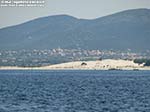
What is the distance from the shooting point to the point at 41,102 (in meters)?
82.1

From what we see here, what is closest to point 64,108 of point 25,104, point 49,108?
point 49,108

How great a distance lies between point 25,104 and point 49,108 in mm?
5857

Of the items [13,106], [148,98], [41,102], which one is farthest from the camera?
[148,98]

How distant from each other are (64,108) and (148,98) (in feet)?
60.4

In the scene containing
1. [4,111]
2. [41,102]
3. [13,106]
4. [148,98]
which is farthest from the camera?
[148,98]

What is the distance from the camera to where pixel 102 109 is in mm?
73625

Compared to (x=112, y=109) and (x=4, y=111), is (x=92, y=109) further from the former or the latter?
(x=4, y=111)

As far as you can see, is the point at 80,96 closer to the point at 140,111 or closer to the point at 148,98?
the point at 148,98

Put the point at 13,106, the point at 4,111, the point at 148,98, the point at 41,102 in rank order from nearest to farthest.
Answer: the point at 4,111, the point at 13,106, the point at 41,102, the point at 148,98

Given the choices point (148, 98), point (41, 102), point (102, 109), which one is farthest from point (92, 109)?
point (148, 98)

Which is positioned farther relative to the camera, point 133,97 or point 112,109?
point 133,97

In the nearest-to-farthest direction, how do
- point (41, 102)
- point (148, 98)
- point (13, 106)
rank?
point (13, 106) → point (41, 102) → point (148, 98)

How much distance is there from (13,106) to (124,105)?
13.0 m

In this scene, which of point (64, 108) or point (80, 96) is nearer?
point (64, 108)
